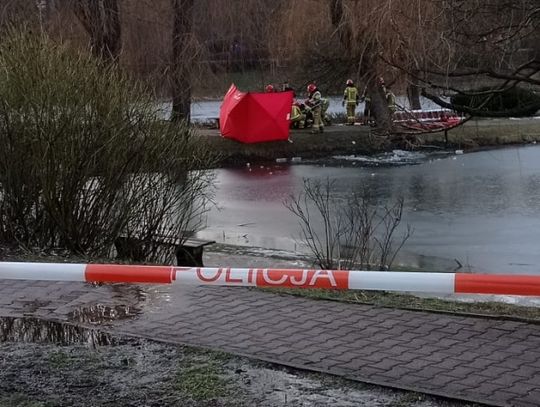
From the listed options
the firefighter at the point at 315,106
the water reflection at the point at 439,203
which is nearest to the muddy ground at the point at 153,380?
the water reflection at the point at 439,203

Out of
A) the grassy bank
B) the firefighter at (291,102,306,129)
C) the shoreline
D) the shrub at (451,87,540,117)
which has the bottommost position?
the grassy bank

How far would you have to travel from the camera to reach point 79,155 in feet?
27.0

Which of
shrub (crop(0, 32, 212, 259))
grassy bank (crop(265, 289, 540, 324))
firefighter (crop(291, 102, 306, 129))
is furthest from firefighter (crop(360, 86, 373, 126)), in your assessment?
grassy bank (crop(265, 289, 540, 324))

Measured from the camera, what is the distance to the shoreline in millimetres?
25328

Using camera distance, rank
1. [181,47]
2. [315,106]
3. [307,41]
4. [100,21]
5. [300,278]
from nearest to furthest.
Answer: [300,278], [100,21], [181,47], [307,41], [315,106]

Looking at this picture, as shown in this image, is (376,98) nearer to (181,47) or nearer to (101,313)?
(181,47)

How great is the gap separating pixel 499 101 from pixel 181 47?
14.2m

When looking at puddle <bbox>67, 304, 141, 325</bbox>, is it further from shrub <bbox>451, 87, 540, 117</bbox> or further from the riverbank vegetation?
shrub <bbox>451, 87, 540, 117</bbox>

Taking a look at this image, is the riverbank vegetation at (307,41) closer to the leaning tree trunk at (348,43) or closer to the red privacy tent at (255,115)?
the leaning tree trunk at (348,43)

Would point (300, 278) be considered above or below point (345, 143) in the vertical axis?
below

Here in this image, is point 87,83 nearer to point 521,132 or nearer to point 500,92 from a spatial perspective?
point 500,92

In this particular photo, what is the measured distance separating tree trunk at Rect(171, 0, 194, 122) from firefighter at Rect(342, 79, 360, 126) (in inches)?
304

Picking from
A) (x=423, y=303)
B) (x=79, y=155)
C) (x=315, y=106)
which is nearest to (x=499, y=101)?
(x=423, y=303)

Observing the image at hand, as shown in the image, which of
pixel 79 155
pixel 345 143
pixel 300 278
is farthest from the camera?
pixel 345 143
